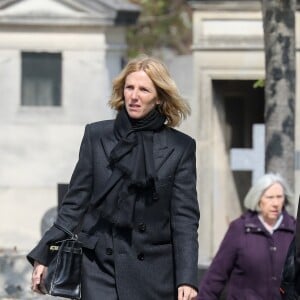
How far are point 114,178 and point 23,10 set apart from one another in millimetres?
11101

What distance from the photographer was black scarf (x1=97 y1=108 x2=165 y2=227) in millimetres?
7012

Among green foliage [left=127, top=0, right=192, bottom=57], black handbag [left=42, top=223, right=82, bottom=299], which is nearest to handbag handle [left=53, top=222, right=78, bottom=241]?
black handbag [left=42, top=223, right=82, bottom=299]

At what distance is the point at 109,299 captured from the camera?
277 inches

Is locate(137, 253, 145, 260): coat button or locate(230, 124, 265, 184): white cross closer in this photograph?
locate(137, 253, 145, 260): coat button

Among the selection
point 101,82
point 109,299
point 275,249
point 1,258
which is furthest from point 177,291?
point 101,82

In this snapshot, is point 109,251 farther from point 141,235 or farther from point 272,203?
point 272,203

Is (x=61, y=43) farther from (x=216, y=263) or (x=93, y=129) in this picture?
(x=93, y=129)

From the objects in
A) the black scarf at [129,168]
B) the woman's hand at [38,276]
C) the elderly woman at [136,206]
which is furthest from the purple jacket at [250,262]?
the woman's hand at [38,276]

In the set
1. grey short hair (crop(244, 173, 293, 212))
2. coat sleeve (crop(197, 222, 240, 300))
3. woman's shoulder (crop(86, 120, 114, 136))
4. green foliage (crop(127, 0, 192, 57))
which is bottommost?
coat sleeve (crop(197, 222, 240, 300))

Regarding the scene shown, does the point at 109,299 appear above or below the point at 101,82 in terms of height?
below

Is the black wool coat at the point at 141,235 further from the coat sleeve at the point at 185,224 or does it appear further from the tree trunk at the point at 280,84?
the tree trunk at the point at 280,84

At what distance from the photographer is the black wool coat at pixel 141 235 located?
7031 mm

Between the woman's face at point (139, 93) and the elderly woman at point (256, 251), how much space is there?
2.21 meters

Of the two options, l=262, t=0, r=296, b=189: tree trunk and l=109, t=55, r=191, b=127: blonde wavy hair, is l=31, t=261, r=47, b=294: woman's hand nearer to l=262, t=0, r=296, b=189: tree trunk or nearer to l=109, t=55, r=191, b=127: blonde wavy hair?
l=109, t=55, r=191, b=127: blonde wavy hair
